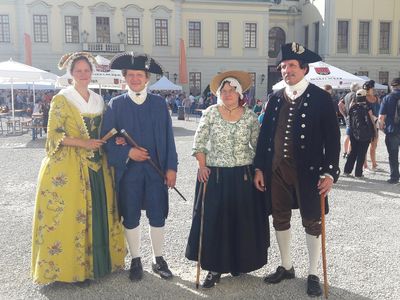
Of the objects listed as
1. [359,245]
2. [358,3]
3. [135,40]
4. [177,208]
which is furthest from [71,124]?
[358,3]

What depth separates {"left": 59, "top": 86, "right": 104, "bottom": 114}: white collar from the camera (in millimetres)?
3252

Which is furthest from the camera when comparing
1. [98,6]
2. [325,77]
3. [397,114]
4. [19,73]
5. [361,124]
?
[98,6]

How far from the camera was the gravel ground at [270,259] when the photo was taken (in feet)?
10.5

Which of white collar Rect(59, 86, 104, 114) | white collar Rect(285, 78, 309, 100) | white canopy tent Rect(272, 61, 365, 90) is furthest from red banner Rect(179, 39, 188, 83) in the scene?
white collar Rect(285, 78, 309, 100)

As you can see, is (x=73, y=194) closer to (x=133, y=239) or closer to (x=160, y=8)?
(x=133, y=239)

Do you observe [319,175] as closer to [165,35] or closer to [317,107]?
[317,107]

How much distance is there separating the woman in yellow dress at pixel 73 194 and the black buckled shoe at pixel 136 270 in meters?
0.22

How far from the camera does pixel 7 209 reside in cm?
546

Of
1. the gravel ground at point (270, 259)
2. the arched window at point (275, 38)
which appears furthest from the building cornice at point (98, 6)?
the gravel ground at point (270, 259)

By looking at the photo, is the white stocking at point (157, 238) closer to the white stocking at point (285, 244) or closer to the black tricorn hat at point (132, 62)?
the white stocking at point (285, 244)

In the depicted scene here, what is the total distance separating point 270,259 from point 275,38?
104 feet

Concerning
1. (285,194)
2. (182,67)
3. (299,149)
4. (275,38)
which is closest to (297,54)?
(299,149)

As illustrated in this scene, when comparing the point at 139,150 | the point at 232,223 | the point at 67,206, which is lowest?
the point at 232,223

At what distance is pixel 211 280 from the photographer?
3.31 meters
